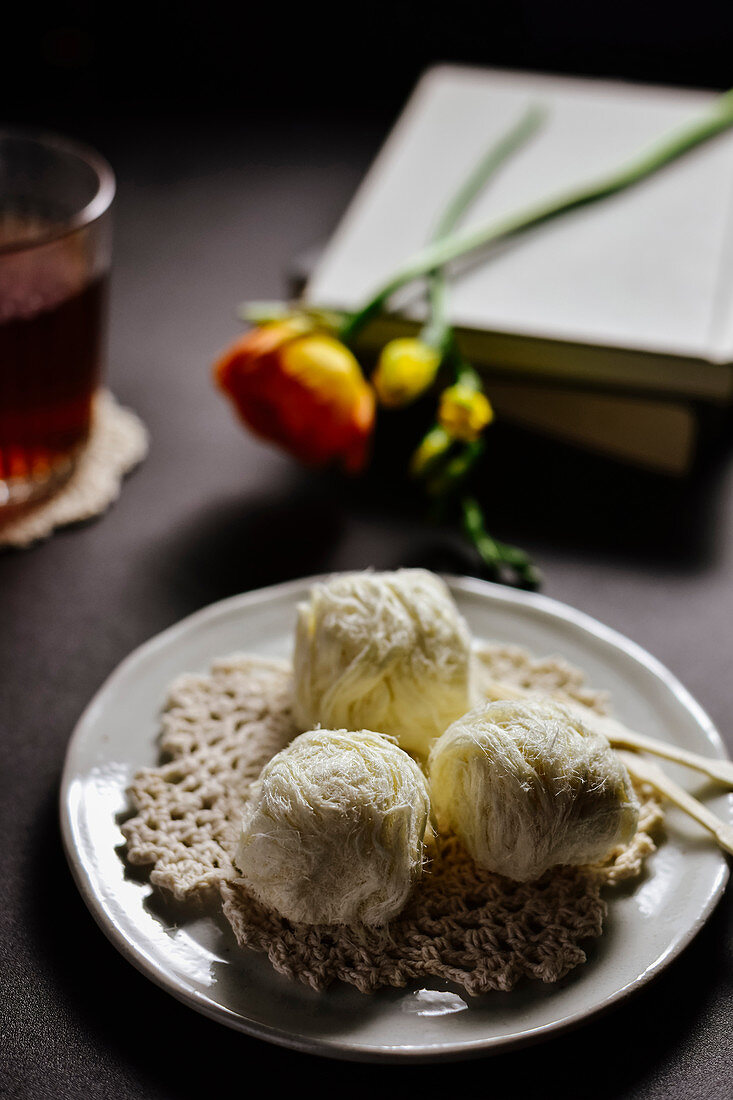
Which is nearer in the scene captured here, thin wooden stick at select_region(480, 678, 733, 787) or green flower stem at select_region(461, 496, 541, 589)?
thin wooden stick at select_region(480, 678, 733, 787)

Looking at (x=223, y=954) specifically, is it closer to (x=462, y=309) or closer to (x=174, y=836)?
(x=174, y=836)

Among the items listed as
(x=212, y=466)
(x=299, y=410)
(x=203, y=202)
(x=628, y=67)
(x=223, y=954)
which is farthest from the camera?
(x=628, y=67)

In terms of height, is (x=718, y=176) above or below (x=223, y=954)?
above

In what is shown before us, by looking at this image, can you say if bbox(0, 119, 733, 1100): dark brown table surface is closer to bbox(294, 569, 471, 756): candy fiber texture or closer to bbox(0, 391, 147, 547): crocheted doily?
bbox(0, 391, 147, 547): crocheted doily

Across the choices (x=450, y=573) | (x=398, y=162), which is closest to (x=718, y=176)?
(x=398, y=162)

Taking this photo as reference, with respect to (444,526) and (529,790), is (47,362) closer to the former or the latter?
(444,526)

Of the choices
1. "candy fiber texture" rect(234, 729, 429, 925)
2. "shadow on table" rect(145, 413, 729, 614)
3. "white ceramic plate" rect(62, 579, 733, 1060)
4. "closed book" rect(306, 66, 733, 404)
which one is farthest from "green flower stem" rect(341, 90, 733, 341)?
"candy fiber texture" rect(234, 729, 429, 925)
